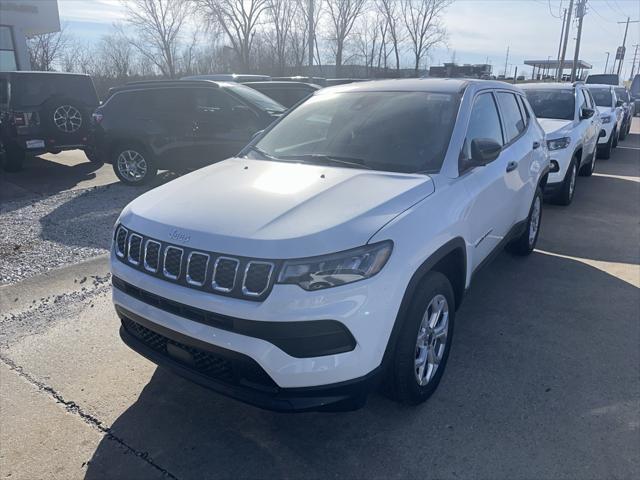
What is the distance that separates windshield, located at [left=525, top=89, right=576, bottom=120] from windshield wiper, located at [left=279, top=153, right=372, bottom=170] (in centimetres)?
651

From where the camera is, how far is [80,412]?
9.77 feet

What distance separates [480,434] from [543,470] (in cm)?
36

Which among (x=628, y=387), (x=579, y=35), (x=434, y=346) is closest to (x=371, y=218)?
(x=434, y=346)

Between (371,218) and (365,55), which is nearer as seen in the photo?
(371,218)

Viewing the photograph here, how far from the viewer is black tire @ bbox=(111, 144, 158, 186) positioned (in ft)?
29.0

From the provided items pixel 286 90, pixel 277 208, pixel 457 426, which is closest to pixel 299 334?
pixel 277 208

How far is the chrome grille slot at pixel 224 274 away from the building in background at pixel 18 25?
75.2ft

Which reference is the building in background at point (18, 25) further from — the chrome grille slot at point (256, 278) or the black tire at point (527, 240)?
the chrome grille slot at point (256, 278)

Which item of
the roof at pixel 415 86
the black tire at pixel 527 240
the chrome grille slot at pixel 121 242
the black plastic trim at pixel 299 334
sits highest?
the roof at pixel 415 86

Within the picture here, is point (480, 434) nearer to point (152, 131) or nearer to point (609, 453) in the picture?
point (609, 453)

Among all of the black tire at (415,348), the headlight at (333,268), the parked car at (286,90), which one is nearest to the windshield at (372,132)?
the black tire at (415,348)

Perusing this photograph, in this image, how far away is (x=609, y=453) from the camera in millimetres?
2633

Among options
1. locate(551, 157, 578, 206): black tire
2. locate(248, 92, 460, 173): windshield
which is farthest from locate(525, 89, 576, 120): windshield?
locate(248, 92, 460, 173): windshield

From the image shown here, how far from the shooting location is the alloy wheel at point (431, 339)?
2861mm
